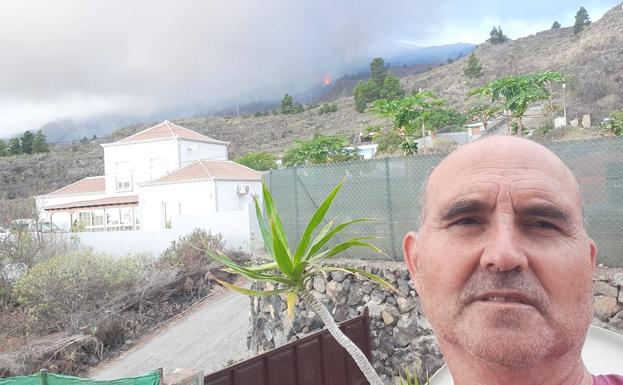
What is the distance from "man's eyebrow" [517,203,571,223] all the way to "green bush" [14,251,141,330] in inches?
552

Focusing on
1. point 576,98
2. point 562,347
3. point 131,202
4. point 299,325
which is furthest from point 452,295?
point 576,98

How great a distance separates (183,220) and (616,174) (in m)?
17.5

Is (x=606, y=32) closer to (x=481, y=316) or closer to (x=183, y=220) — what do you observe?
(x=183, y=220)

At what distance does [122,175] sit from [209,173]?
10.4m

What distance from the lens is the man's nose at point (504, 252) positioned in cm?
90

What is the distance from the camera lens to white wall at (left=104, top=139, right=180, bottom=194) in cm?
3178

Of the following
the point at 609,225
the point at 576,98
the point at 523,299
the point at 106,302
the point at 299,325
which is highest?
the point at 576,98

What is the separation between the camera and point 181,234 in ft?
64.2

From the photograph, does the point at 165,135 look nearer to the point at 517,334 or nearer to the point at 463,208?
the point at 463,208

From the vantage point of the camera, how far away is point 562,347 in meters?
0.91

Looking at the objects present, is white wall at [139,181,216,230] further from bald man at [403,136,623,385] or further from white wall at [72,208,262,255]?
bald man at [403,136,623,385]

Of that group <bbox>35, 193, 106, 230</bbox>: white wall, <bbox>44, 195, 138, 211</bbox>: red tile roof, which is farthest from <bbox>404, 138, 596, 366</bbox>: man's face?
<bbox>35, 193, 106, 230</bbox>: white wall

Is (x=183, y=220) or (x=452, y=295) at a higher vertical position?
(x=452, y=295)

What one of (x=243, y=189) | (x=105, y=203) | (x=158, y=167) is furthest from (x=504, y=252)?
(x=158, y=167)
